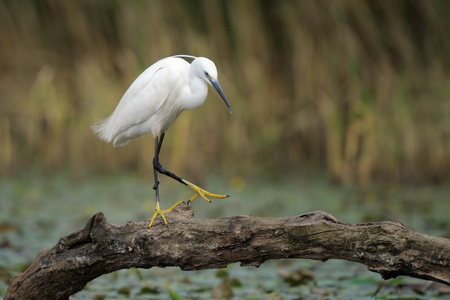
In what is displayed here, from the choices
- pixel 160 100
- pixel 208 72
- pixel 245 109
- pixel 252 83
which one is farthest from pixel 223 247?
pixel 252 83

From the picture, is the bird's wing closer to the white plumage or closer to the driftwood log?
the white plumage

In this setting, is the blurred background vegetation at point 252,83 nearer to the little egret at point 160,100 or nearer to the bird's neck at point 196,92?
the little egret at point 160,100

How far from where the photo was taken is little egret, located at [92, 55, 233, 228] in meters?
3.31

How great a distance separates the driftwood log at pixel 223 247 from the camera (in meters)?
2.44

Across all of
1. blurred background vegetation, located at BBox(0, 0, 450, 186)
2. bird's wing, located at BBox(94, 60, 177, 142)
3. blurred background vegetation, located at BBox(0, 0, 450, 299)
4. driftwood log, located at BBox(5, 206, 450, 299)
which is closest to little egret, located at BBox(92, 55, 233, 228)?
bird's wing, located at BBox(94, 60, 177, 142)

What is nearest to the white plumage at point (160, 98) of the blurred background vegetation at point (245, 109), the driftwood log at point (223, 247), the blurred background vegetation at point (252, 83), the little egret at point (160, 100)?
the little egret at point (160, 100)

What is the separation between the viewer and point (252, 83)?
313 inches

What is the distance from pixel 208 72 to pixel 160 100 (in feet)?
1.49

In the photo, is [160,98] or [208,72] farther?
[160,98]

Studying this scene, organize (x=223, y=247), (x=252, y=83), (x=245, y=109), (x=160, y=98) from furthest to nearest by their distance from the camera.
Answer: (x=252, y=83) < (x=245, y=109) < (x=160, y=98) < (x=223, y=247)

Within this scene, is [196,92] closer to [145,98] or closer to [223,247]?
[145,98]

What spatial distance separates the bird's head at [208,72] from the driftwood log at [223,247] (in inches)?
25.1

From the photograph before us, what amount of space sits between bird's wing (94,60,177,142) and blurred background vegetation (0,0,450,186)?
3.15 meters

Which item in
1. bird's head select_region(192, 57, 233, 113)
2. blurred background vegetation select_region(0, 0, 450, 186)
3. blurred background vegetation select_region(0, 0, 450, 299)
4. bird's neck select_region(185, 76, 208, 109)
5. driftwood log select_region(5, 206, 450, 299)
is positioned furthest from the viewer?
blurred background vegetation select_region(0, 0, 450, 186)
